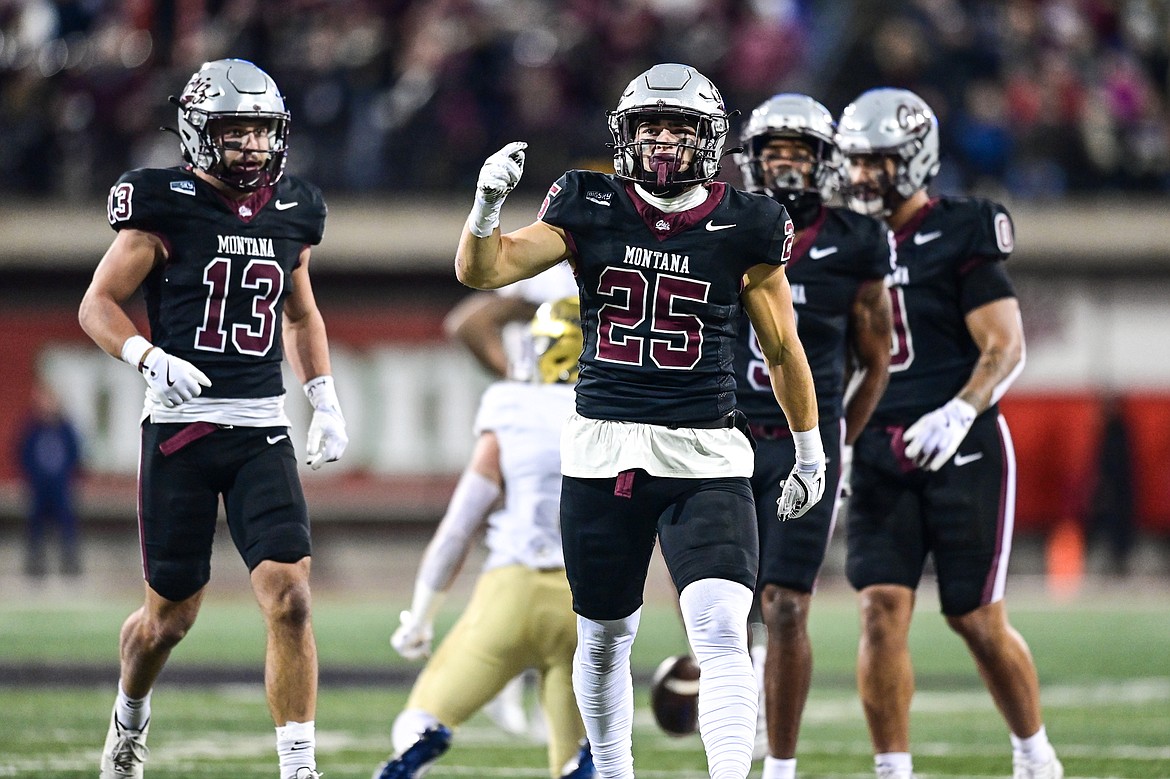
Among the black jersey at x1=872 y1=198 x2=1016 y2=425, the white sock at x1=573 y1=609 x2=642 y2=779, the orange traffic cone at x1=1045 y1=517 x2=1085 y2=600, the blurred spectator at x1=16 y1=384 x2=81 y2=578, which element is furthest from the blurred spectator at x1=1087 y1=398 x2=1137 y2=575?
the white sock at x1=573 y1=609 x2=642 y2=779

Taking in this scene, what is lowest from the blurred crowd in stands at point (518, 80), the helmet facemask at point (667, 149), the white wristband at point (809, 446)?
the white wristband at point (809, 446)

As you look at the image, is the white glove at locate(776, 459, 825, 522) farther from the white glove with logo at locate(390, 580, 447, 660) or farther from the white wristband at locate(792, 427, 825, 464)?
the white glove with logo at locate(390, 580, 447, 660)

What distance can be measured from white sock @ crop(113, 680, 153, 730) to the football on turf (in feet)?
5.23

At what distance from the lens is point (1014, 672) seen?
5648 millimetres

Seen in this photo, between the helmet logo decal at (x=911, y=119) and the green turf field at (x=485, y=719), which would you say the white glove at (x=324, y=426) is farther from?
the helmet logo decal at (x=911, y=119)

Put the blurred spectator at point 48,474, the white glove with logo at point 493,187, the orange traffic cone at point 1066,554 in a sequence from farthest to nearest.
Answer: the orange traffic cone at point 1066,554
the blurred spectator at point 48,474
the white glove with logo at point 493,187

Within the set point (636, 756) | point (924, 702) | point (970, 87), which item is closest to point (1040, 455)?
point (970, 87)

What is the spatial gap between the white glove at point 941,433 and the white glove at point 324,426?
1755 mm

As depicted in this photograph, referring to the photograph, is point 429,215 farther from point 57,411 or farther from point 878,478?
point 878,478

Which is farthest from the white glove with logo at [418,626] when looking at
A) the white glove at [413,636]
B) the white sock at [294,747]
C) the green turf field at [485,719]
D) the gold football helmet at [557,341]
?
the white sock at [294,747]

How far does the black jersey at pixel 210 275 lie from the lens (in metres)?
5.20

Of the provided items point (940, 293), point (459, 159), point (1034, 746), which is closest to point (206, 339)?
point (940, 293)

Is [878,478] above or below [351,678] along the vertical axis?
above

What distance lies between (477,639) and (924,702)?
353 centimetres
